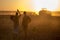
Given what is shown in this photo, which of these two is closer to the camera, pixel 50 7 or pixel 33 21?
pixel 33 21

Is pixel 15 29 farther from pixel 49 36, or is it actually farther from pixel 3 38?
pixel 49 36

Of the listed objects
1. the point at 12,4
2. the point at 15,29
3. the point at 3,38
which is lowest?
the point at 3,38

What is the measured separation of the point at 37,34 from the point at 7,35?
402 mm

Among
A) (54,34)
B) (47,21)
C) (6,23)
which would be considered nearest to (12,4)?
(6,23)

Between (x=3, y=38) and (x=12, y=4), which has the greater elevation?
(x=12, y=4)

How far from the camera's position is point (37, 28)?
6.16ft

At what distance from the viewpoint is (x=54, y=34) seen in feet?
6.18

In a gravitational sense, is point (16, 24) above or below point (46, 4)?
below

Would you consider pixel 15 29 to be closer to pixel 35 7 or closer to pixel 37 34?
pixel 37 34

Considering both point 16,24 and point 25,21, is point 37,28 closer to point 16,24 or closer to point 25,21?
point 25,21

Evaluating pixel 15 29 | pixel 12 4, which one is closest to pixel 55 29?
pixel 15 29

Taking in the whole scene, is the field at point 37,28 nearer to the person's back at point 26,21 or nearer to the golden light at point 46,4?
the person's back at point 26,21

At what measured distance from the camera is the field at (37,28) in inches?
73.0

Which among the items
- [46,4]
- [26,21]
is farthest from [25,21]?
[46,4]
